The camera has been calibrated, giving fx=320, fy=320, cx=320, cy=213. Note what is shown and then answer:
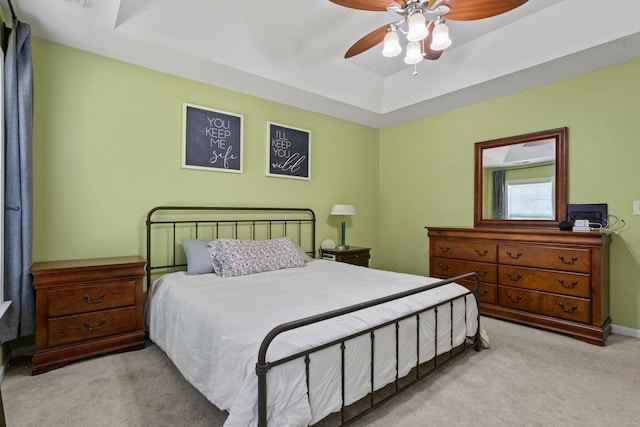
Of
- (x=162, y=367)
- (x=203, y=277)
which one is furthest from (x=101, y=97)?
(x=162, y=367)

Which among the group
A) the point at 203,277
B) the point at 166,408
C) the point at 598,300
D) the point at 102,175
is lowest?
the point at 166,408

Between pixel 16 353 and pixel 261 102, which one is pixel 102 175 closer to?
pixel 16 353

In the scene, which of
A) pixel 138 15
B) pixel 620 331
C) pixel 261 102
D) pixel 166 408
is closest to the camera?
pixel 166 408

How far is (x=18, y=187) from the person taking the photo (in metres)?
2.23

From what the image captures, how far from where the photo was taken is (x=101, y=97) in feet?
9.21

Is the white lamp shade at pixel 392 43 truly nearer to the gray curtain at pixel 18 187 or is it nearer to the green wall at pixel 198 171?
the green wall at pixel 198 171

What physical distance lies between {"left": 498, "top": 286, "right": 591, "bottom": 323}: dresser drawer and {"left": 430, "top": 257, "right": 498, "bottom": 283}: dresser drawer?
162mm

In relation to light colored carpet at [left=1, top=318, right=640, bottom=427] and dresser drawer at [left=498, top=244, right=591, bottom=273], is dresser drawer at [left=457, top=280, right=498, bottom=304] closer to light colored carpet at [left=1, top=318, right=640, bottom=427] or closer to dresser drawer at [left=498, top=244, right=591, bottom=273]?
dresser drawer at [left=498, top=244, right=591, bottom=273]

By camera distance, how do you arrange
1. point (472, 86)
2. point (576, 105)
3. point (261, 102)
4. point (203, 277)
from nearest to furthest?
point (203, 277) < point (576, 105) < point (472, 86) < point (261, 102)

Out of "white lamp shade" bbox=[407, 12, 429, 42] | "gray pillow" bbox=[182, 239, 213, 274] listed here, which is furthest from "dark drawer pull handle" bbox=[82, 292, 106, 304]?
"white lamp shade" bbox=[407, 12, 429, 42]

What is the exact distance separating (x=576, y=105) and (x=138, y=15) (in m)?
4.10

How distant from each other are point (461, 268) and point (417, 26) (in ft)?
8.66

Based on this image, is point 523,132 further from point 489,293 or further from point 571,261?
point 489,293

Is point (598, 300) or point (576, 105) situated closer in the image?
point (598, 300)
